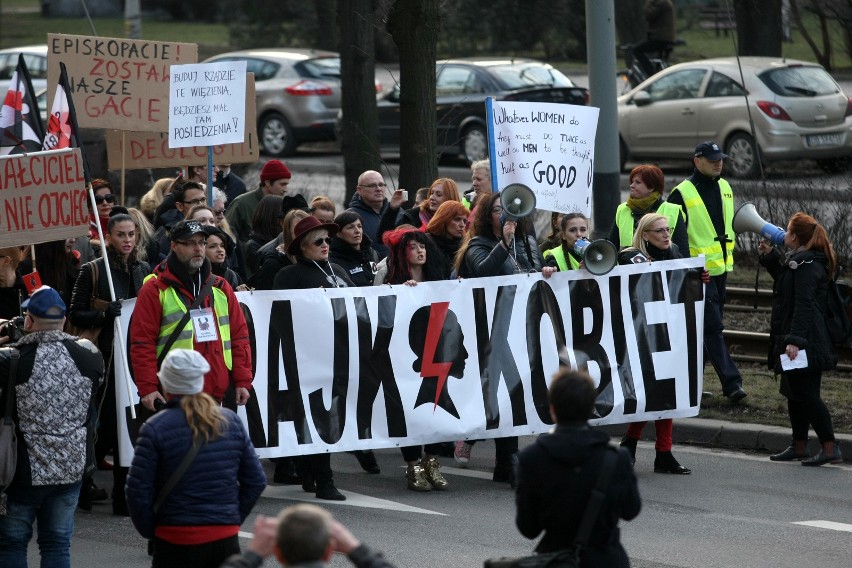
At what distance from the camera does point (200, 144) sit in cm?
1157

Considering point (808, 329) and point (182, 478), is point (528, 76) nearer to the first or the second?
point (808, 329)

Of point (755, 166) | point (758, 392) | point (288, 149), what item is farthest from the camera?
point (288, 149)

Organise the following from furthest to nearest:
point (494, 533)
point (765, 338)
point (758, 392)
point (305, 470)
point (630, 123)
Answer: point (630, 123), point (765, 338), point (758, 392), point (305, 470), point (494, 533)

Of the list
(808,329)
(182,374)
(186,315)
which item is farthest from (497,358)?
(182,374)

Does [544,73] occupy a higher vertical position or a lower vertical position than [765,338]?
higher

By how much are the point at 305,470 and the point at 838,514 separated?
3.27 meters

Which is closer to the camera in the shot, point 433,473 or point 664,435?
point 433,473

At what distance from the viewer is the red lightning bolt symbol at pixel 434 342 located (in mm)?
9492

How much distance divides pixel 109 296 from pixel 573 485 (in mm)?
4489

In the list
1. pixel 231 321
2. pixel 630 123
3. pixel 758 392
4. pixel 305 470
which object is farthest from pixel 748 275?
pixel 231 321

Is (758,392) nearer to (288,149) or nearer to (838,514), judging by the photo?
(838,514)

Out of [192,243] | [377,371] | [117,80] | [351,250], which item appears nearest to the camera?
[192,243]

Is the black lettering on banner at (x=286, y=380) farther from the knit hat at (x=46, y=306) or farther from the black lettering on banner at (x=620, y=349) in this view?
the knit hat at (x=46, y=306)

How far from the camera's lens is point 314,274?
9.35 metres
